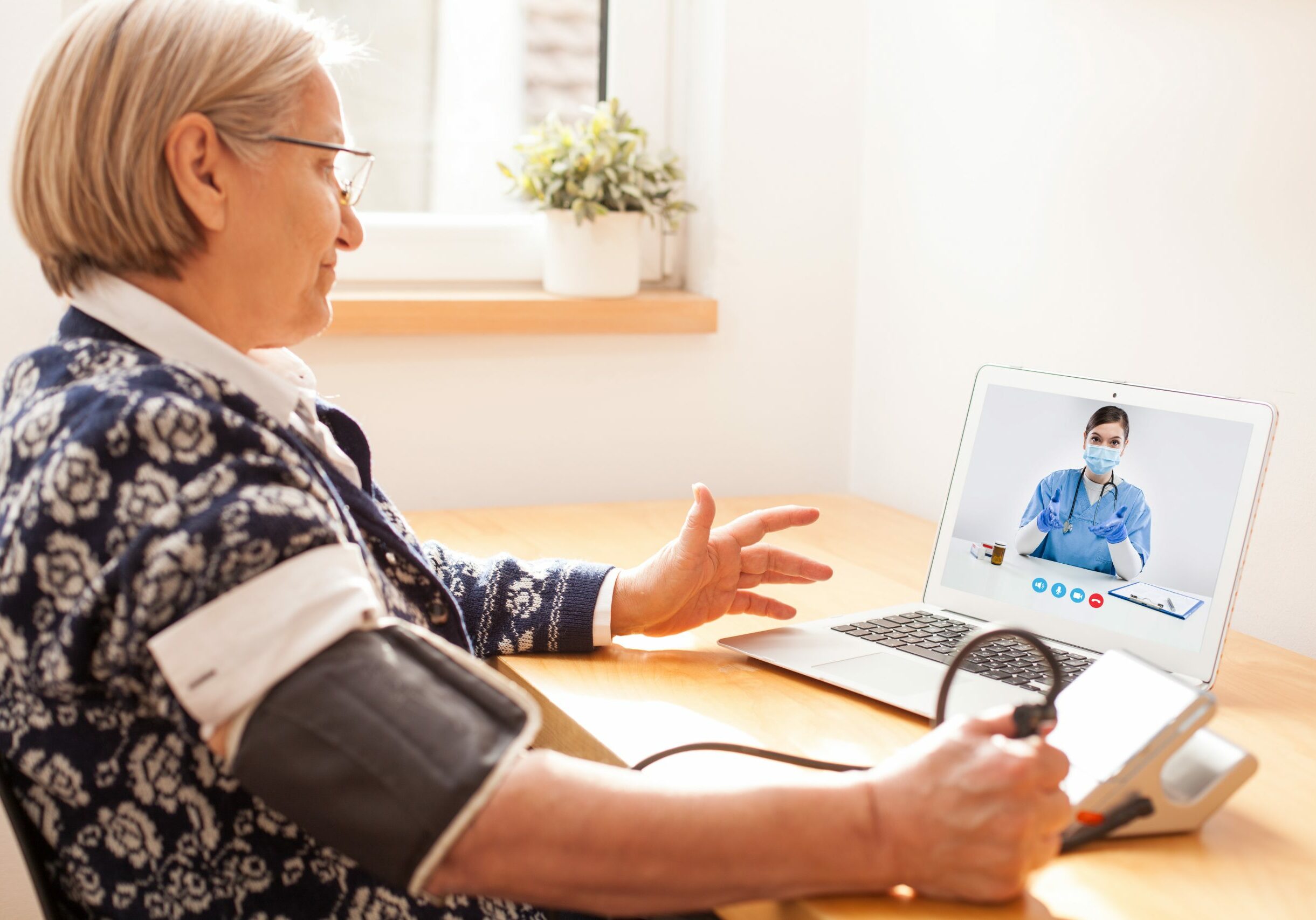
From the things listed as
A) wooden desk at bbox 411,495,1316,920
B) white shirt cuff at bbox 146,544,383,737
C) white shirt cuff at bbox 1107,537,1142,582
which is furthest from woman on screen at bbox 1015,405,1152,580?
white shirt cuff at bbox 146,544,383,737

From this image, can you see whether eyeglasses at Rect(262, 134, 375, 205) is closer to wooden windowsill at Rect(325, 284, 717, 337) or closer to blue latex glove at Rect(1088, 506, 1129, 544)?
wooden windowsill at Rect(325, 284, 717, 337)

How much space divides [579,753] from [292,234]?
45cm

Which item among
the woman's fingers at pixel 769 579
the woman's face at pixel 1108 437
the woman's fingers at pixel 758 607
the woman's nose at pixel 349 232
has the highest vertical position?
the woman's nose at pixel 349 232

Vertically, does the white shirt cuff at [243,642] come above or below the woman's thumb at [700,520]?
above

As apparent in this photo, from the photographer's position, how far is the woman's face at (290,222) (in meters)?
0.84

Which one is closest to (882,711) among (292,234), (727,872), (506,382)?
(727,872)

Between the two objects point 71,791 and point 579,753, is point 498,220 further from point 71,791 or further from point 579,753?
point 71,791

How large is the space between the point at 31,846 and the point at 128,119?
0.46 metres

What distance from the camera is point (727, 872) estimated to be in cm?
66

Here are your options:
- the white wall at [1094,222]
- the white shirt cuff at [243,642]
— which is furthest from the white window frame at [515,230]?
the white shirt cuff at [243,642]

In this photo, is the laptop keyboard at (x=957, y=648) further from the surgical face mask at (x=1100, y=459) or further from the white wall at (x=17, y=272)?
the white wall at (x=17, y=272)

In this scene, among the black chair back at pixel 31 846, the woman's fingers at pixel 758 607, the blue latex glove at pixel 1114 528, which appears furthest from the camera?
the woman's fingers at pixel 758 607

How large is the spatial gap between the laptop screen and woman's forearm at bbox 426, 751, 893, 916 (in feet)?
1.61

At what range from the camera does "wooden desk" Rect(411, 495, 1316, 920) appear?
0.69 meters
